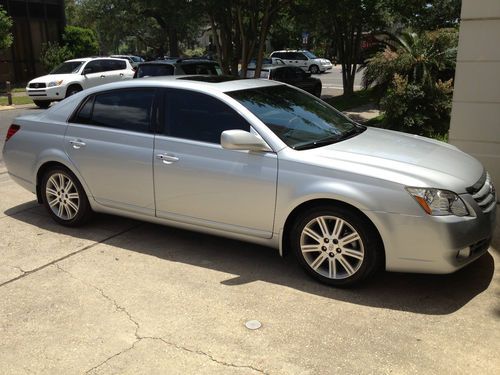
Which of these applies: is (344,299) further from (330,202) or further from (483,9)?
(483,9)

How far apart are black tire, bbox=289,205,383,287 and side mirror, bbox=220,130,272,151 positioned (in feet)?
2.11

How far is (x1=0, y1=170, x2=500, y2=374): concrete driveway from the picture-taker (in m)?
3.25

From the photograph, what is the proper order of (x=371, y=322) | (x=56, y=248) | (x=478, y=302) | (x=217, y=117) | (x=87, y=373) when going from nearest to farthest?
(x=87, y=373) → (x=371, y=322) → (x=478, y=302) → (x=217, y=117) → (x=56, y=248)

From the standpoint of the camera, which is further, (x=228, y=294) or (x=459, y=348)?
(x=228, y=294)

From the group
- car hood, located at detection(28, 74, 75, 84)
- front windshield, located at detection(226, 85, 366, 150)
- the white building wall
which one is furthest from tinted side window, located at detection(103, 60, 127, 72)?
front windshield, located at detection(226, 85, 366, 150)

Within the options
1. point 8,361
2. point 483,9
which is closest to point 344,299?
point 8,361

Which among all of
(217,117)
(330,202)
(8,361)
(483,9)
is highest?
(483,9)

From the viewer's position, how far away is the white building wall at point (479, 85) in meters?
6.41

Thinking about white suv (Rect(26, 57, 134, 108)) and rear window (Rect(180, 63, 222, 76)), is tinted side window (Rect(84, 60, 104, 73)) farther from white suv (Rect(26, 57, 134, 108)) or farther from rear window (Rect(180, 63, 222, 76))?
rear window (Rect(180, 63, 222, 76))

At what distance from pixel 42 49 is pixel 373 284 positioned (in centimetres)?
2923

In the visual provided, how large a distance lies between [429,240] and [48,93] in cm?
1720

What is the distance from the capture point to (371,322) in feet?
12.0

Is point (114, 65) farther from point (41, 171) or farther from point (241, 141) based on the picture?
point (241, 141)

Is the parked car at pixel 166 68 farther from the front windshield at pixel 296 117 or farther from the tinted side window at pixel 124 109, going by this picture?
the front windshield at pixel 296 117
